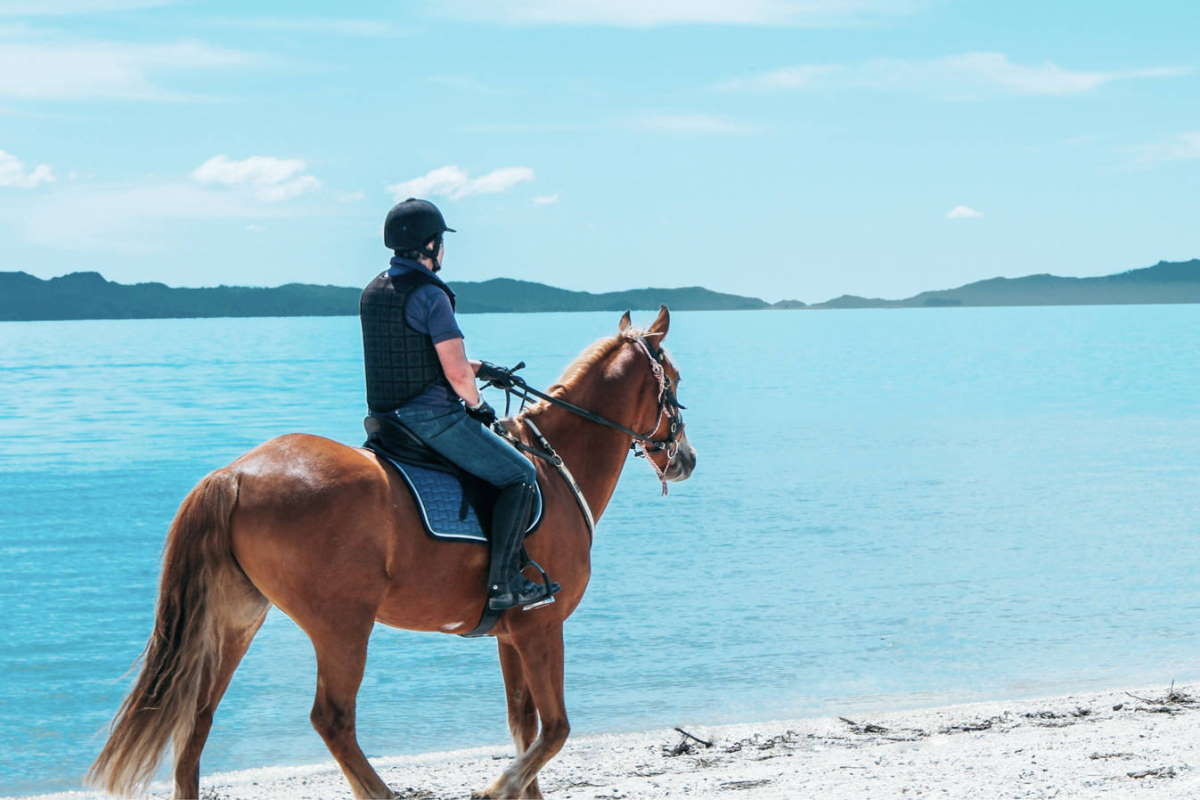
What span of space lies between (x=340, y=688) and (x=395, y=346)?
1.68 m

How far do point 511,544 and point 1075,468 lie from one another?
30215 mm

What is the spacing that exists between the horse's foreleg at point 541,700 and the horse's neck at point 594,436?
0.98m

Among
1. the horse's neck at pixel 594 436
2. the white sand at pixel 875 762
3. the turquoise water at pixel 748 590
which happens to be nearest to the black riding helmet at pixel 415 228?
the horse's neck at pixel 594 436

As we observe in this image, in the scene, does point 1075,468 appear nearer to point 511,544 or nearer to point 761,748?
point 761,748

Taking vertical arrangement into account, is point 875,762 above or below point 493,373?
below

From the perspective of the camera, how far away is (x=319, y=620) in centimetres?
601

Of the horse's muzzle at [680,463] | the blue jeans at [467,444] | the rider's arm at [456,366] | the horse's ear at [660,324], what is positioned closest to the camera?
the rider's arm at [456,366]

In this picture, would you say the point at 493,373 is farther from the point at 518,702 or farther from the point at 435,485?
the point at 518,702

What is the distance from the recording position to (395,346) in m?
6.43

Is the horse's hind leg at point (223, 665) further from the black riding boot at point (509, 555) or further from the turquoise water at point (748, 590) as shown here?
the turquoise water at point (748, 590)

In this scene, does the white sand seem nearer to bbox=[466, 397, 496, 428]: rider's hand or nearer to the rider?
the rider

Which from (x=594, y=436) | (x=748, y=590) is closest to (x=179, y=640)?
(x=594, y=436)

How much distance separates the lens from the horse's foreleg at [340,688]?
605 cm

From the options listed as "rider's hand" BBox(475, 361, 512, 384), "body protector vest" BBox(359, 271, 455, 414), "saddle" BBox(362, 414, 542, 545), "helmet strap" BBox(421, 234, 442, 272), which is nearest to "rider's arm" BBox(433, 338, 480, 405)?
"body protector vest" BBox(359, 271, 455, 414)
